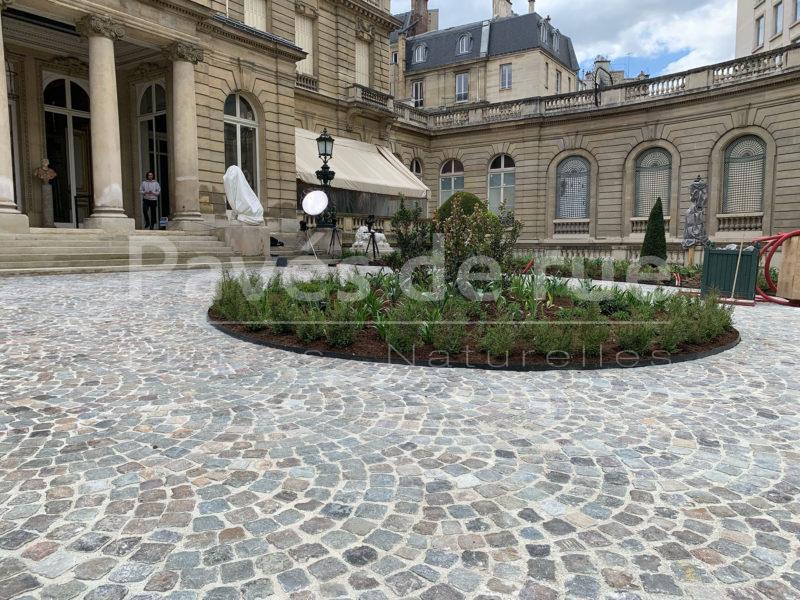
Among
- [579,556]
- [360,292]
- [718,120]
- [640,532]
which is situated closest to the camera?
[579,556]

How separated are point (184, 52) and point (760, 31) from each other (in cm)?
4123

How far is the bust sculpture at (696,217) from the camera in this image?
16.3m

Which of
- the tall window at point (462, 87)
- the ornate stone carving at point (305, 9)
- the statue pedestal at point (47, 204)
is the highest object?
the tall window at point (462, 87)

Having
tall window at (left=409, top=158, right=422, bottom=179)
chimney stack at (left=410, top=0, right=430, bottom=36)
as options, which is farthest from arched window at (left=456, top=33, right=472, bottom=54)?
tall window at (left=409, top=158, right=422, bottom=179)

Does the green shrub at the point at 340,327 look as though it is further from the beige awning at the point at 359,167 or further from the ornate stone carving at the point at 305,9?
the ornate stone carving at the point at 305,9

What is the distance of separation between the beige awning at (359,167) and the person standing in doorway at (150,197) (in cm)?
581

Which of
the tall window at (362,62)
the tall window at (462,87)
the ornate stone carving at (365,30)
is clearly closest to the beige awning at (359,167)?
the tall window at (362,62)

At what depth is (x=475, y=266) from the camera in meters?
8.60

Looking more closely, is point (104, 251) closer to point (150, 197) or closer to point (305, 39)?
point (150, 197)

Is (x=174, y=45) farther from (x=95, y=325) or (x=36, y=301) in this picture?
(x=95, y=325)

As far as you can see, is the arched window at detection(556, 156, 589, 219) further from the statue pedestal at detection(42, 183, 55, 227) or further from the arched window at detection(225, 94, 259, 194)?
the statue pedestal at detection(42, 183, 55, 227)

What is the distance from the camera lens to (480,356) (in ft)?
19.9

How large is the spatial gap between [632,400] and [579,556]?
8.44 ft

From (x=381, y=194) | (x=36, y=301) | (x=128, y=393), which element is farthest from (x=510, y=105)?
(x=128, y=393)
